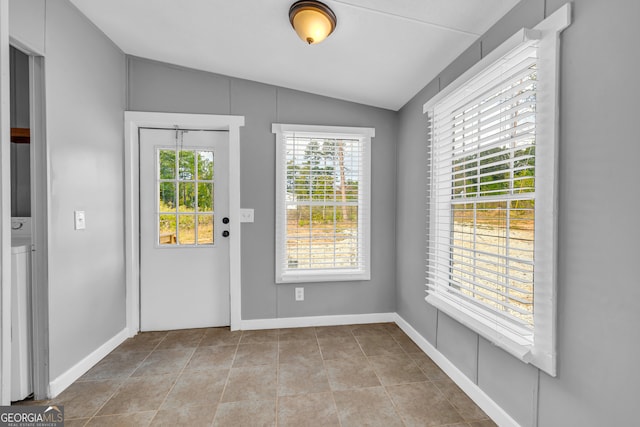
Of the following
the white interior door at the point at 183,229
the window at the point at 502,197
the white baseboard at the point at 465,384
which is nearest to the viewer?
the window at the point at 502,197

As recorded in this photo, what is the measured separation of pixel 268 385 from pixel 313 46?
93.9 inches

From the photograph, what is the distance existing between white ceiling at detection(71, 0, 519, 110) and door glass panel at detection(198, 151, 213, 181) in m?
0.78

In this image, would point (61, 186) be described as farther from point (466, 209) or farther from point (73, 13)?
point (466, 209)

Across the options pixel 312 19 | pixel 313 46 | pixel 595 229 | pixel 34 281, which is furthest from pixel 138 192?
pixel 595 229

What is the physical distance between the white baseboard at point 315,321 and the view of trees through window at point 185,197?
0.91 m

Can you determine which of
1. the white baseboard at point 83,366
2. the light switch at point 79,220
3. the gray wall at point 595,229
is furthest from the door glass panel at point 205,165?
the gray wall at point 595,229

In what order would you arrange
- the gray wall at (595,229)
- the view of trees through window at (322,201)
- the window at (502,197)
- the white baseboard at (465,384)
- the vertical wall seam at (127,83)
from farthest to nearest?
1. the view of trees through window at (322,201)
2. the vertical wall seam at (127,83)
3. the white baseboard at (465,384)
4. the window at (502,197)
5. the gray wall at (595,229)

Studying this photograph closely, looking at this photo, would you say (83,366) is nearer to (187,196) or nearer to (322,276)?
(187,196)

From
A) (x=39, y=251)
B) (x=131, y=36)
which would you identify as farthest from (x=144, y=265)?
(x=131, y=36)

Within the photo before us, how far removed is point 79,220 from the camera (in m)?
2.05

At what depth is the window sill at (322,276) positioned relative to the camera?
2846 mm

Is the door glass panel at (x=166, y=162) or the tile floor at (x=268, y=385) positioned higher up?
the door glass panel at (x=166, y=162)

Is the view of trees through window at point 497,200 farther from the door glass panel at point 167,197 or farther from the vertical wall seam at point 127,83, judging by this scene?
the vertical wall seam at point 127,83

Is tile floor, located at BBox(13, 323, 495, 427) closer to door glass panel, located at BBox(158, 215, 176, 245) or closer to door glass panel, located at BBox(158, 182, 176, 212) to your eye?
door glass panel, located at BBox(158, 215, 176, 245)
